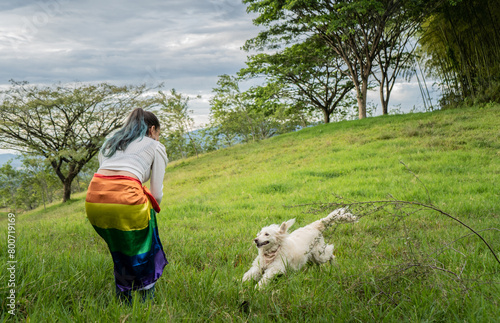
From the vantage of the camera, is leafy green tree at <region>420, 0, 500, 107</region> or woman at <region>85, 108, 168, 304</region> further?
leafy green tree at <region>420, 0, 500, 107</region>

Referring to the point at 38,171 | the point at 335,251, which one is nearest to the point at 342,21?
the point at 335,251

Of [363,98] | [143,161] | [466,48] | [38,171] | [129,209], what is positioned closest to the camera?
[129,209]

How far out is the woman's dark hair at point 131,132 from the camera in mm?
3062

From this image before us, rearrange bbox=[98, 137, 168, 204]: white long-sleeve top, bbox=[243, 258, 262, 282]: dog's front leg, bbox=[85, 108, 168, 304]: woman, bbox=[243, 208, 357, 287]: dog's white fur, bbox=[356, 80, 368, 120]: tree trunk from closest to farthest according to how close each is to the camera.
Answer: bbox=[85, 108, 168, 304]: woman → bbox=[98, 137, 168, 204]: white long-sleeve top → bbox=[243, 258, 262, 282]: dog's front leg → bbox=[243, 208, 357, 287]: dog's white fur → bbox=[356, 80, 368, 120]: tree trunk

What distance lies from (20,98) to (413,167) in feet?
79.6

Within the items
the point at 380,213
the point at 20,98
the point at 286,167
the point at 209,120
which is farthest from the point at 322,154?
the point at 209,120

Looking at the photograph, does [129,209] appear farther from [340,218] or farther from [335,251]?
[335,251]

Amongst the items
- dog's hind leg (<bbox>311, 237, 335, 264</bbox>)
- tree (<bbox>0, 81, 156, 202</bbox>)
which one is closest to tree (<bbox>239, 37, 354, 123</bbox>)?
tree (<bbox>0, 81, 156, 202</bbox>)

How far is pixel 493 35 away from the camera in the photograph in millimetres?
17141

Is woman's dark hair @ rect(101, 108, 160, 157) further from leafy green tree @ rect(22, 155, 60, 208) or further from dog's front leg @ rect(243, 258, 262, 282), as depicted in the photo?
leafy green tree @ rect(22, 155, 60, 208)

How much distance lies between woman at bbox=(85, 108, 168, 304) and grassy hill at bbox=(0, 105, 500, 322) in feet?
0.81

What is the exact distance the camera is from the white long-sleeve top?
9.71ft

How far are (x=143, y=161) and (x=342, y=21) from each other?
19278mm

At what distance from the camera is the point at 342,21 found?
1895 centimetres
